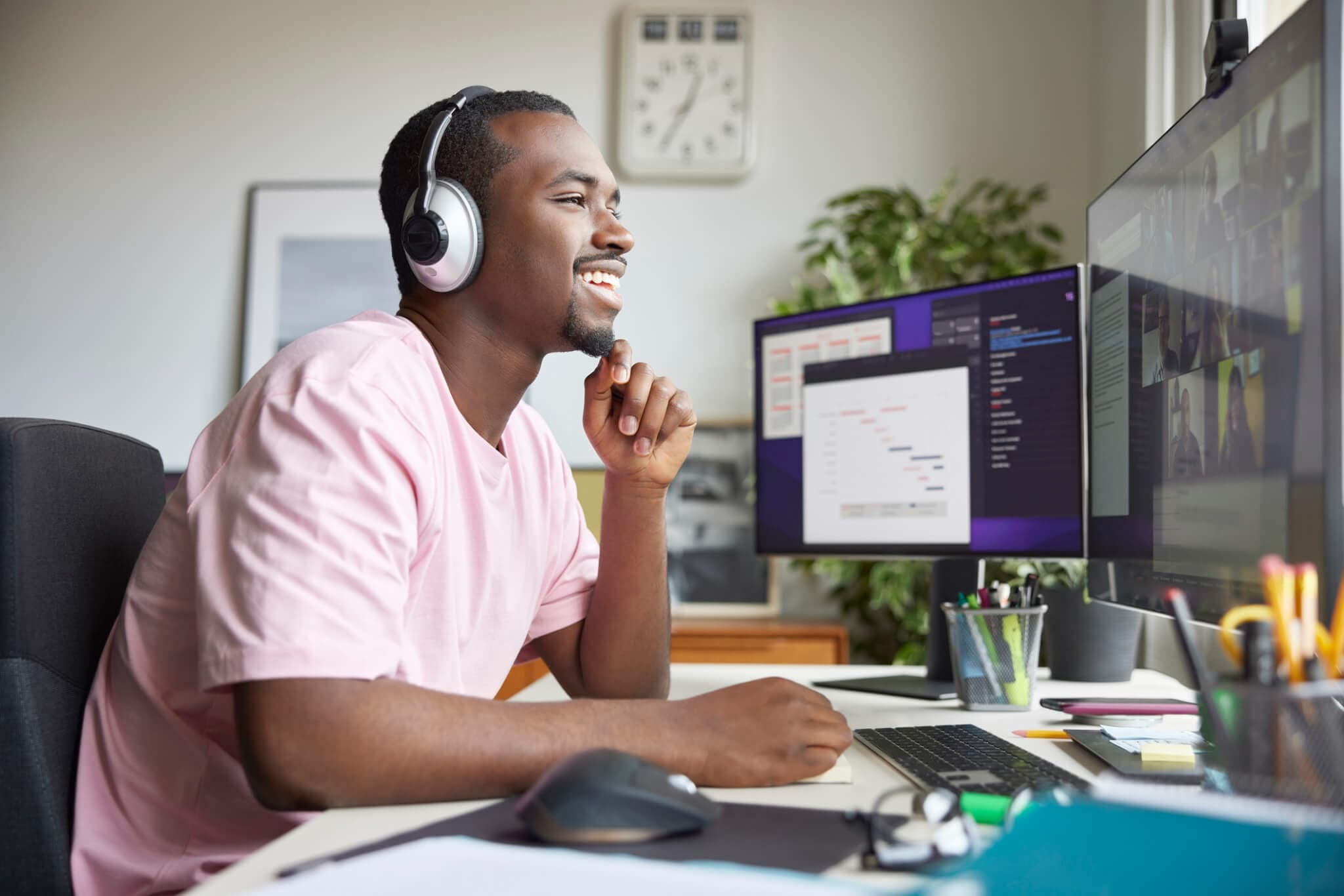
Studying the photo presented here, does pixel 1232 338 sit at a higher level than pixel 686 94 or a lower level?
lower

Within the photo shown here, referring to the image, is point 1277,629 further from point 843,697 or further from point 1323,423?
point 843,697

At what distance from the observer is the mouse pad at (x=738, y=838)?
549 mm

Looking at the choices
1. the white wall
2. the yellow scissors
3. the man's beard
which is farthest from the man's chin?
the white wall

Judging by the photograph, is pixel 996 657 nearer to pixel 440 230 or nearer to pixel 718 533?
pixel 440 230

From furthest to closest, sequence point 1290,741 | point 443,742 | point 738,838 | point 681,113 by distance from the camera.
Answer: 1. point 681,113
2. point 443,742
3. point 738,838
4. point 1290,741

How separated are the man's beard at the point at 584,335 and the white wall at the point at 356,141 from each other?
6.20ft

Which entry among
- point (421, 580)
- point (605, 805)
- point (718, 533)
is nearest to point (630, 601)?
point (421, 580)

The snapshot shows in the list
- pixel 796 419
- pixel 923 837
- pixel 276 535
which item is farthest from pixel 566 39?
pixel 923 837

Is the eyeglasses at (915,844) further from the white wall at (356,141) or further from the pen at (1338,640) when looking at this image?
the white wall at (356,141)

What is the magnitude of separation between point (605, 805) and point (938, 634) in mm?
906

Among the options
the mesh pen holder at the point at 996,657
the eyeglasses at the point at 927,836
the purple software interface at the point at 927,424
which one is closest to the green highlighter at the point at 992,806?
the eyeglasses at the point at 927,836

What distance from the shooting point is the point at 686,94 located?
3.18 metres

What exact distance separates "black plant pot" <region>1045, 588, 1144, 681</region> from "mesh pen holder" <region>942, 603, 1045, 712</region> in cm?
25

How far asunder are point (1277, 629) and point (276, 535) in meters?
0.59
